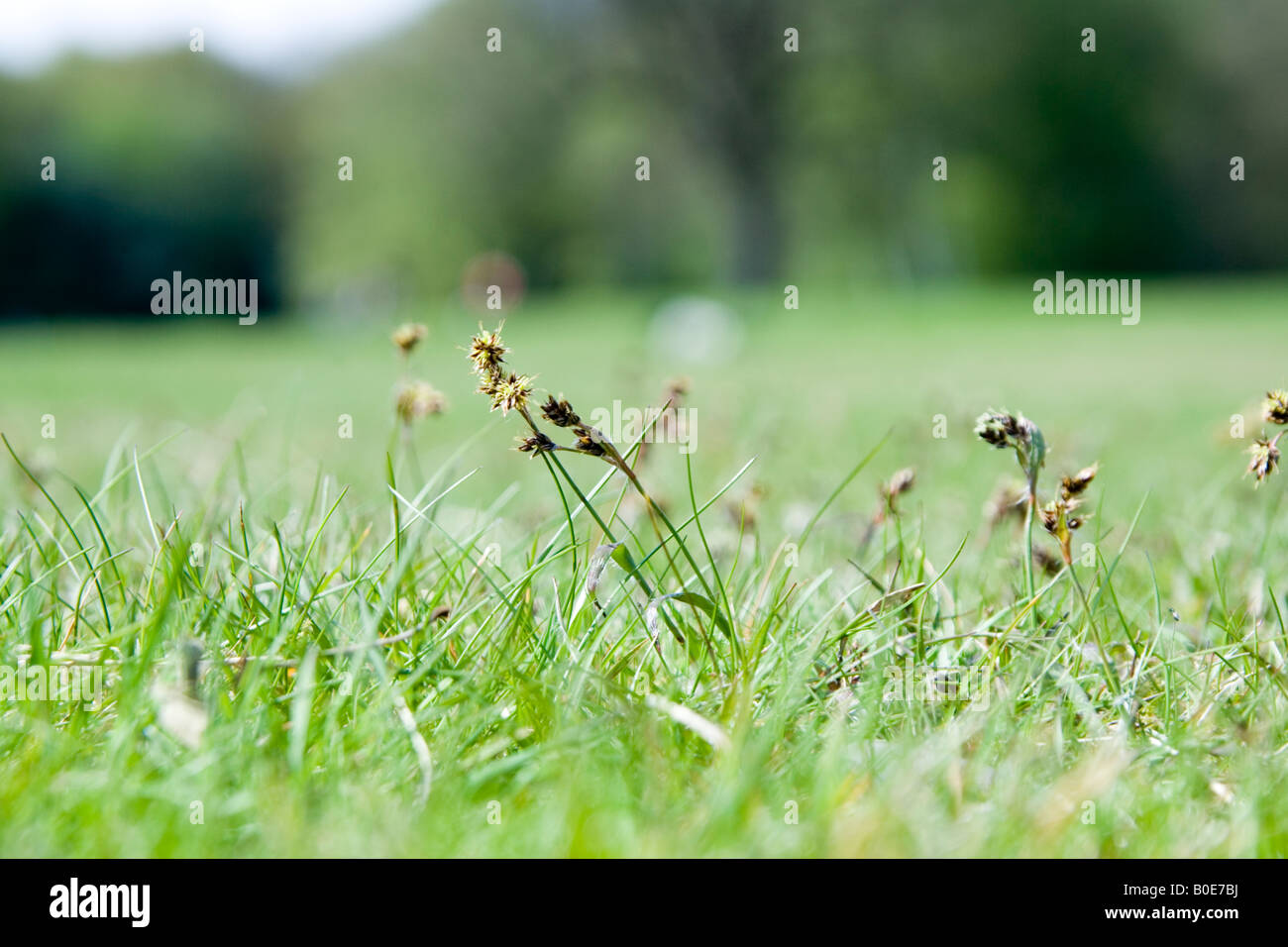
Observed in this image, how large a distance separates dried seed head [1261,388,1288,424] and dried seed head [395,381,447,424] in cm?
110

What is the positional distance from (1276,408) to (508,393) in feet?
3.05

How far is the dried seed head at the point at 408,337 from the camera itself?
1.61 m

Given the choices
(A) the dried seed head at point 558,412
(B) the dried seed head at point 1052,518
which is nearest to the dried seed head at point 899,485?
(B) the dried seed head at point 1052,518

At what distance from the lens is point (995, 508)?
1931 millimetres

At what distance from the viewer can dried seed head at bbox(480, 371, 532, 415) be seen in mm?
1247

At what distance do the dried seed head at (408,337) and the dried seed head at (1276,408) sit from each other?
3.70 ft

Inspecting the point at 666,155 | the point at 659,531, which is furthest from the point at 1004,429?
the point at 666,155

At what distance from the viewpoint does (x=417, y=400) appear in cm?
177

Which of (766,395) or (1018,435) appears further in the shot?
(766,395)

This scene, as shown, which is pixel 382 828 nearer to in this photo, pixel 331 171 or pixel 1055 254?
pixel 1055 254

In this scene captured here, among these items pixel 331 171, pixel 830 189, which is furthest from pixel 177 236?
pixel 830 189

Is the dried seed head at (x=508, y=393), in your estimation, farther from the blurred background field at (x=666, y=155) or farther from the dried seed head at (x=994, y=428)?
the blurred background field at (x=666, y=155)

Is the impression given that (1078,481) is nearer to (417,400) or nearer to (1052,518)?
(1052,518)
